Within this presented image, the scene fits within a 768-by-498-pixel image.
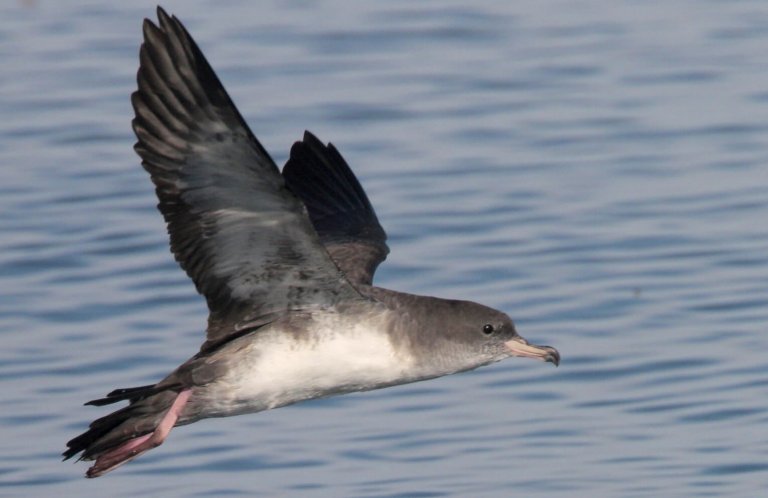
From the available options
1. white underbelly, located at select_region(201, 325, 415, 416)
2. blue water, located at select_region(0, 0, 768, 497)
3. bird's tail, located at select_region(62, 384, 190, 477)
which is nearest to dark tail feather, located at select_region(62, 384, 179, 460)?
bird's tail, located at select_region(62, 384, 190, 477)

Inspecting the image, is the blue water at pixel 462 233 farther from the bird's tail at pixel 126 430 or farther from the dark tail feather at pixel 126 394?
the dark tail feather at pixel 126 394

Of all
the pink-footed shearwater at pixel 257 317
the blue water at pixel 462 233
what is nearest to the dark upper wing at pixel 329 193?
the blue water at pixel 462 233

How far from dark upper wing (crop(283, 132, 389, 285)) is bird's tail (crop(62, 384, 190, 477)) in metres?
1.72

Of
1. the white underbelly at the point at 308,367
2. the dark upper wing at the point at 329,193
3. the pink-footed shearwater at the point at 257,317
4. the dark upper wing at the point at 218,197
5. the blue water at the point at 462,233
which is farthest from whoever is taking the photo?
the dark upper wing at the point at 329,193

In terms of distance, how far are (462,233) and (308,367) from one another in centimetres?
472

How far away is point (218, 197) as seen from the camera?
8.09 m

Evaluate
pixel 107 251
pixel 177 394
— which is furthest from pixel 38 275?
pixel 177 394

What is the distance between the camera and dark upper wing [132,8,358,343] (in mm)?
7723

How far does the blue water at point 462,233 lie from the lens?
10062mm

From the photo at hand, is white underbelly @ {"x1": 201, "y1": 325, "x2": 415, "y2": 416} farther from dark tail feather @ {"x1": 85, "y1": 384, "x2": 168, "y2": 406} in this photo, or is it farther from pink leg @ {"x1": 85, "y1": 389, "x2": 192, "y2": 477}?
dark tail feather @ {"x1": 85, "y1": 384, "x2": 168, "y2": 406}

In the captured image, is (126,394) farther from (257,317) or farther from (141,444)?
(257,317)

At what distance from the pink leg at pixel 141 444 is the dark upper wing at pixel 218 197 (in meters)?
0.34

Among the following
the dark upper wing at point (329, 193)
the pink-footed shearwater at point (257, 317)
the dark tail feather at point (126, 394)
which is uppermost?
the dark upper wing at point (329, 193)

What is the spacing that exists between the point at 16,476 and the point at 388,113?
640 cm
